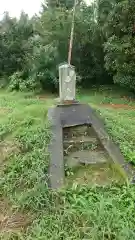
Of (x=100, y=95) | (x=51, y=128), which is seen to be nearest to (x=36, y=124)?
(x=51, y=128)

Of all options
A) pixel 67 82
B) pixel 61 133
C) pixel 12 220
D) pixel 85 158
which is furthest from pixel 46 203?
pixel 67 82

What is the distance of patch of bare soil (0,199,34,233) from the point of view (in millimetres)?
3229

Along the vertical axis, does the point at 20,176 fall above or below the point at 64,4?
below

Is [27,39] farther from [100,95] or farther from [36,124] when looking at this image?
[36,124]

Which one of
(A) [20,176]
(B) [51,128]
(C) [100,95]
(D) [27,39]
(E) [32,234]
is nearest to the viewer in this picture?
(E) [32,234]

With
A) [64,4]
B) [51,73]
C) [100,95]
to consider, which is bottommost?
[100,95]

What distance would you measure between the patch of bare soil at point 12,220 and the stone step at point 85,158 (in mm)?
1208

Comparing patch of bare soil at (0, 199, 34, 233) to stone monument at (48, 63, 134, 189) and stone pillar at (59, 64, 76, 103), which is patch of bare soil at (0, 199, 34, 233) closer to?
stone monument at (48, 63, 134, 189)

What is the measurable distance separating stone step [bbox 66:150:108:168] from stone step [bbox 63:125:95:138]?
0.55 meters

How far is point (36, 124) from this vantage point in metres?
5.44

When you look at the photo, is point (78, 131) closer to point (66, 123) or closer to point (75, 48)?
point (66, 123)

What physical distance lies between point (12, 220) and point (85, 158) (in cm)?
164

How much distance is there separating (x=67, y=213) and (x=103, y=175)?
1.15 m

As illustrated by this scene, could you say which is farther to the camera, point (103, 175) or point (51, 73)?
point (51, 73)
